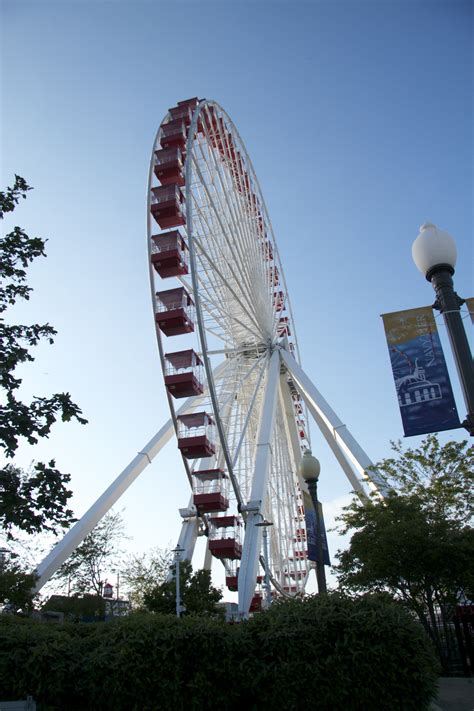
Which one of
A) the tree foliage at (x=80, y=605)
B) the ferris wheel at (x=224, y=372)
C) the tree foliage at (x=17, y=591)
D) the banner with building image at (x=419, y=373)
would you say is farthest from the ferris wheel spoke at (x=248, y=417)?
the banner with building image at (x=419, y=373)

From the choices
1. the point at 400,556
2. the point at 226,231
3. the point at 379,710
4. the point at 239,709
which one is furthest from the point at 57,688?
the point at 226,231

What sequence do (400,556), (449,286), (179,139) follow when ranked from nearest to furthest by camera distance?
(449,286) < (400,556) < (179,139)

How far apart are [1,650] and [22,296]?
6437mm

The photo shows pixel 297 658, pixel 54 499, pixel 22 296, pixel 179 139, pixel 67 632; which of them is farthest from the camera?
pixel 179 139

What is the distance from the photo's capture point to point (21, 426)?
10.7 m

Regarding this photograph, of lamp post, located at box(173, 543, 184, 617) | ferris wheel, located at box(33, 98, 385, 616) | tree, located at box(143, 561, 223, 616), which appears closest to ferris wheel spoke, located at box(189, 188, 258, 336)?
ferris wheel, located at box(33, 98, 385, 616)

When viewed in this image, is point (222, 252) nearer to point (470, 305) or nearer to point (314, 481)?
point (314, 481)

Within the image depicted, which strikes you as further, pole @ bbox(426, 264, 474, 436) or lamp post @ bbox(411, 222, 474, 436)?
lamp post @ bbox(411, 222, 474, 436)

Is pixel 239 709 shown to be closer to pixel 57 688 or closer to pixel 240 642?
pixel 240 642

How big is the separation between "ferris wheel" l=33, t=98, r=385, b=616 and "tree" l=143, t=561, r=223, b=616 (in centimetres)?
89

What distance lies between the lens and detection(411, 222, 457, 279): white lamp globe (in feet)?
22.0

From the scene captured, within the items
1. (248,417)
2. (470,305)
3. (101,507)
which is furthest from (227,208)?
(470,305)

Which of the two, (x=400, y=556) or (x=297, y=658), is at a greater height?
(x=400, y=556)

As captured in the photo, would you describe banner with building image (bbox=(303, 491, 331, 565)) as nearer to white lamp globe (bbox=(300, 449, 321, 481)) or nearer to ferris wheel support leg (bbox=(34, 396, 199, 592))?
white lamp globe (bbox=(300, 449, 321, 481))
